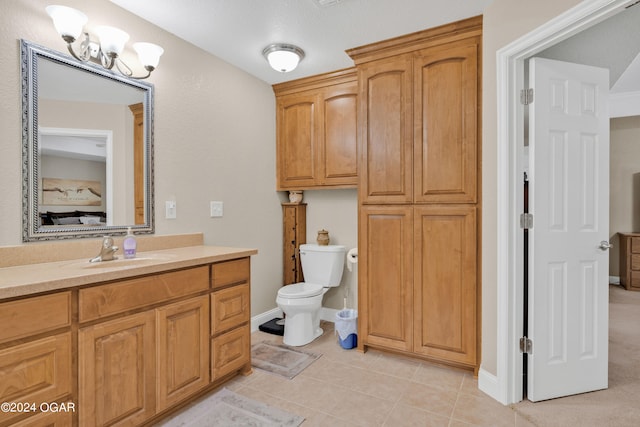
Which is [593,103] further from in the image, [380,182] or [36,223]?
[36,223]

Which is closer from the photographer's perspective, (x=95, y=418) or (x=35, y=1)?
(x=95, y=418)

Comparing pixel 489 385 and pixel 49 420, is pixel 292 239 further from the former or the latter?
pixel 49 420

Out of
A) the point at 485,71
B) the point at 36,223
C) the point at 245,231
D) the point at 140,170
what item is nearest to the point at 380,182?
the point at 485,71

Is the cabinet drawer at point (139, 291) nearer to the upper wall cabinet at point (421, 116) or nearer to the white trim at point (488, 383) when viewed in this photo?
the upper wall cabinet at point (421, 116)

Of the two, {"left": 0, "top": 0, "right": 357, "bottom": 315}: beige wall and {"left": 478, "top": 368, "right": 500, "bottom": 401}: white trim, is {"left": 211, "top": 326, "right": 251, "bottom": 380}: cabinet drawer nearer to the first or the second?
{"left": 0, "top": 0, "right": 357, "bottom": 315}: beige wall

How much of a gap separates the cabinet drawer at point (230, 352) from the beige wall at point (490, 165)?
1543mm

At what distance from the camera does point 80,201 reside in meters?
1.83

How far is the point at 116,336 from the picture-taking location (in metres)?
1.47

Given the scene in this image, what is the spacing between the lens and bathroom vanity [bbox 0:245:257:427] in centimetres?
119

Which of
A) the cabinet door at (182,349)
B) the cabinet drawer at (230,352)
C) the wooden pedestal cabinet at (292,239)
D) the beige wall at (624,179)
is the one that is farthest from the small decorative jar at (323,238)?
the beige wall at (624,179)

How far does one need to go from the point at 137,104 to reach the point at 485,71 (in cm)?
222

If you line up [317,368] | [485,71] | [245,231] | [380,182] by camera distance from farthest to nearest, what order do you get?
[245,231] < [380,182] < [317,368] < [485,71]

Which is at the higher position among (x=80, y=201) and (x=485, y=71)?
(x=485, y=71)

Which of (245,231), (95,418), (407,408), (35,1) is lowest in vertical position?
(407,408)
